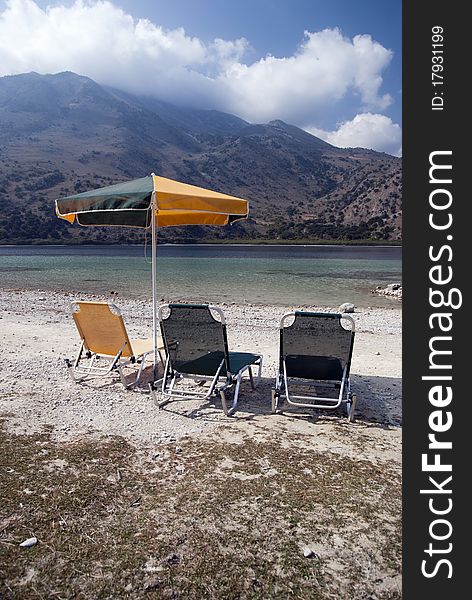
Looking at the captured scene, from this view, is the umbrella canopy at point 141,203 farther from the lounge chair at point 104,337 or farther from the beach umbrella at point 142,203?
the lounge chair at point 104,337

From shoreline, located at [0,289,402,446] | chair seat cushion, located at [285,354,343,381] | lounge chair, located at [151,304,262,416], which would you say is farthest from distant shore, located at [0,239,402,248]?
chair seat cushion, located at [285,354,343,381]

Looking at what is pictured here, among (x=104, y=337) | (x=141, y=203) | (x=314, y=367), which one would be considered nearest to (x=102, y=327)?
(x=104, y=337)

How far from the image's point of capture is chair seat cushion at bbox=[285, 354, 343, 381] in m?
5.26

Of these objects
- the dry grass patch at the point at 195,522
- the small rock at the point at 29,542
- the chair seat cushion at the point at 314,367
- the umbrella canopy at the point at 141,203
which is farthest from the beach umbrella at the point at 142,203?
the small rock at the point at 29,542

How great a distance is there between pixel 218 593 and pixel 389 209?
4737 inches

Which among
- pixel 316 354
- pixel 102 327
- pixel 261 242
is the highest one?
pixel 261 242

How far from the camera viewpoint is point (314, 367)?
531 centimetres

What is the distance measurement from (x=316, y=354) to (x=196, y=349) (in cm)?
132

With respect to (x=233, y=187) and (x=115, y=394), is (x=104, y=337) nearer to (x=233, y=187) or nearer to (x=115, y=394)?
(x=115, y=394)

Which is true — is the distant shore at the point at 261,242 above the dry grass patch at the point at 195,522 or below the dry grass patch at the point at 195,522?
above

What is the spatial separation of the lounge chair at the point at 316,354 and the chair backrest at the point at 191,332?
2.19 feet

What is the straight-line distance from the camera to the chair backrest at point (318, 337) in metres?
5.05

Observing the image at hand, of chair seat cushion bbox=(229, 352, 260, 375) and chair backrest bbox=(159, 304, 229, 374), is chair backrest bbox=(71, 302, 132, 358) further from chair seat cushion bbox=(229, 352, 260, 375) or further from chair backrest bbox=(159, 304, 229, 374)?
chair seat cushion bbox=(229, 352, 260, 375)

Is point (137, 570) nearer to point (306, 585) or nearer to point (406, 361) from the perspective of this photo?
point (306, 585)
